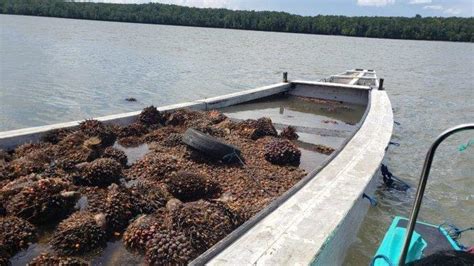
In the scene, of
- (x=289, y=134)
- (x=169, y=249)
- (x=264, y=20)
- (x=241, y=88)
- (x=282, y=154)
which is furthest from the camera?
(x=264, y=20)

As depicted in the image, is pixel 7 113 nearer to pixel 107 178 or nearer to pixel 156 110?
pixel 156 110

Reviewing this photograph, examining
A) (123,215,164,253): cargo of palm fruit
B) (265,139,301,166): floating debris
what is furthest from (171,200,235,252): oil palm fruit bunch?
(265,139,301,166): floating debris

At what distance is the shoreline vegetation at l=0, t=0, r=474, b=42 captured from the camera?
69.9 metres

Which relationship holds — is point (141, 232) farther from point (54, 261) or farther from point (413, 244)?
point (413, 244)

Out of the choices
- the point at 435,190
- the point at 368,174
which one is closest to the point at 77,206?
the point at 368,174

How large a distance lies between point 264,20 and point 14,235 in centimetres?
8119

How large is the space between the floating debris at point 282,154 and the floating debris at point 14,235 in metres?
3.70

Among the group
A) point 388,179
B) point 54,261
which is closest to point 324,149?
point 388,179

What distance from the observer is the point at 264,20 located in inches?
3179

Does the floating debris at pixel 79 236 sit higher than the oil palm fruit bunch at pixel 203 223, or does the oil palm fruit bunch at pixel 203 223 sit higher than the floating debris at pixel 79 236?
the oil palm fruit bunch at pixel 203 223

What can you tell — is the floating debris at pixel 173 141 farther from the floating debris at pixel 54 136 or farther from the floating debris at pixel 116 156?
the floating debris at pixel 54 136

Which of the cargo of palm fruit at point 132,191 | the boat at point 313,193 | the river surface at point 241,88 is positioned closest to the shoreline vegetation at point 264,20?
the river surface at point 241,88

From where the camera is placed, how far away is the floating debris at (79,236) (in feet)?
12.4

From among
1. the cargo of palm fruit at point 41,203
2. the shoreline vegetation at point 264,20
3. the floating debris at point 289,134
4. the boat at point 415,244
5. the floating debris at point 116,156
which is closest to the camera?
the boat at point 415,244
